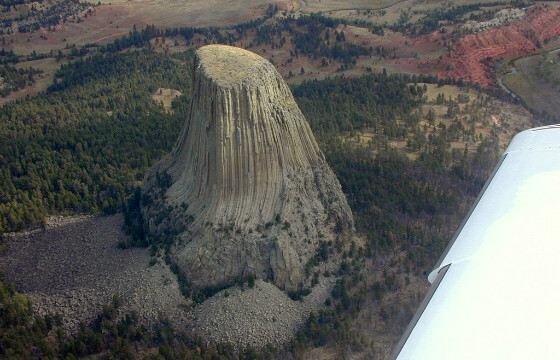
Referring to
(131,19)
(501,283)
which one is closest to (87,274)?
(501,283)

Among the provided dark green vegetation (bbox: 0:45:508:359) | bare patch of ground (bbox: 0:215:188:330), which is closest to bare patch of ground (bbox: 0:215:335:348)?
bare patch of ground (bbox: 0:215:188:330)

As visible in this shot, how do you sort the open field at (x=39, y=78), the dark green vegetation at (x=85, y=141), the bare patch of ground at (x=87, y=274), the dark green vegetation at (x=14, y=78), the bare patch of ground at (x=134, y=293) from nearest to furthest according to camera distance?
the bare patch of ground at (x=134, y=293) → the bare patch of ground at (x=87, y=274) → the dark green vegetation at (x=85, y=141) → the open field at (x=39, y=78) → the dark green vegetation at (x=14, y=78)

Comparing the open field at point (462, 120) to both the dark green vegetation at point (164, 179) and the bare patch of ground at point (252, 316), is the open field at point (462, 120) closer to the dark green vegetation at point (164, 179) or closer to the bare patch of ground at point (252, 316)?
the dark green vegetation at point (164, 179)

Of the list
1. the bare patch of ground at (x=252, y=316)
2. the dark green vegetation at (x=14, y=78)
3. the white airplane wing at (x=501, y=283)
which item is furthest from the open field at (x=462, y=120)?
the dark green vegetation at (x=14, y=78)

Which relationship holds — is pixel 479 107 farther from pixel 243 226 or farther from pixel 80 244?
pixel 80 244

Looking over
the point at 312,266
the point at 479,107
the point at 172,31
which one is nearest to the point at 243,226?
the point at 312,266

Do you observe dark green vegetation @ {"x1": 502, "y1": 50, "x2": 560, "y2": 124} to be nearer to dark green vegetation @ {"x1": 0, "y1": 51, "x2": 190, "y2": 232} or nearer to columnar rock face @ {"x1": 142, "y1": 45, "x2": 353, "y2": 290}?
columnar rock face @ {"x1": 142, "y1": 45, "x2": 353, "y2": 290}

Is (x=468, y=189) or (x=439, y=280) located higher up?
(x=439, y=280)

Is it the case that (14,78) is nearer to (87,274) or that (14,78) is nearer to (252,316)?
(87,274)
